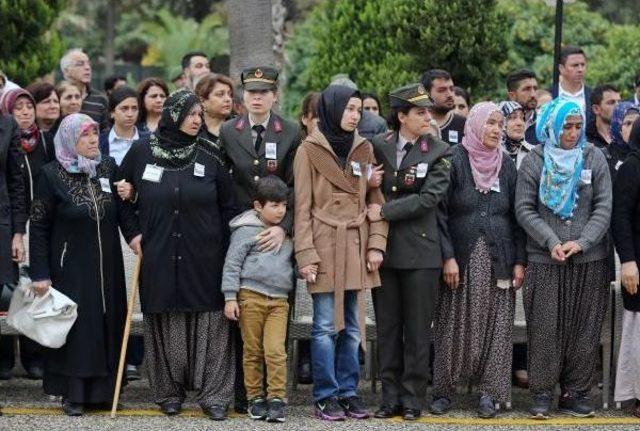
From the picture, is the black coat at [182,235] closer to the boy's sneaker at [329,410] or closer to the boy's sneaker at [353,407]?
the boy's sneaker at [329,410]

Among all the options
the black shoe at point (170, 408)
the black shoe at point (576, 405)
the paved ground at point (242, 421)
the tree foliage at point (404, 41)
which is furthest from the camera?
the tree foliage at point (404, 41)

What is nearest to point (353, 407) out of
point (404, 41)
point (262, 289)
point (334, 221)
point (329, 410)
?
point (329, 410)

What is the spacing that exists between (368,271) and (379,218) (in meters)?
0.34

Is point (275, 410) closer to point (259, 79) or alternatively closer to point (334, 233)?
point (334, 233)

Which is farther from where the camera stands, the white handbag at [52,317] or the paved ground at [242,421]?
the white handbag at [52,317]

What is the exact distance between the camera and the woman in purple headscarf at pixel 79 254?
9.59m

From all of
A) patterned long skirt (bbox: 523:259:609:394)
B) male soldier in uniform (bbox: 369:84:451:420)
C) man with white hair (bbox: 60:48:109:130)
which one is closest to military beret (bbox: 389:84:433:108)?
male soldier in uniform (bbox: 369:84:451:420)

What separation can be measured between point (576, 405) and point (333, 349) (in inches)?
64.8

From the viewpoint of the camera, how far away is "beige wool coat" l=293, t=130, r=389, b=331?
9.41 metres

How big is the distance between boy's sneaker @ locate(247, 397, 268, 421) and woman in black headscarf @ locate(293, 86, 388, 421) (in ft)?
1.11

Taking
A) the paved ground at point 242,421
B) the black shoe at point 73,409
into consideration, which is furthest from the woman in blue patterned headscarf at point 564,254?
the black shoe at point 73,409

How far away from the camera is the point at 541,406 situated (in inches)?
384

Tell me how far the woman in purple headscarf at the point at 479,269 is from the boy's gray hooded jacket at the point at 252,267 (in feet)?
3.54

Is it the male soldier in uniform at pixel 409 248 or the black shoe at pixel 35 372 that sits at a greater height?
the male soldier in uniform at pixel 409 248
